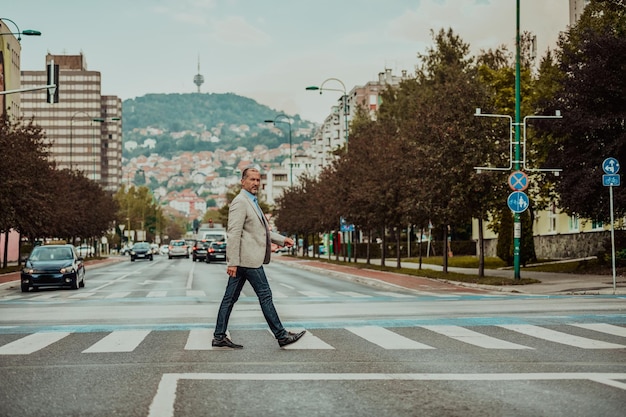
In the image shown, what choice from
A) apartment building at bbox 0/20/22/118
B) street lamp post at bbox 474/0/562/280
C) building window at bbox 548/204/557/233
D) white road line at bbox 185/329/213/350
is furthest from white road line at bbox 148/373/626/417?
apartment building at bbox 0/20/22/118

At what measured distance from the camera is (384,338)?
41.8 feet

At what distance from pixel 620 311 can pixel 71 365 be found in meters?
10.8

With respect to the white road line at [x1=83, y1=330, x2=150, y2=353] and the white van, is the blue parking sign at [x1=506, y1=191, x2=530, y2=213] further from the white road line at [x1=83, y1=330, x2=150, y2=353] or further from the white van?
the white van

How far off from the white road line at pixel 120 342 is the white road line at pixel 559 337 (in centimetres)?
517

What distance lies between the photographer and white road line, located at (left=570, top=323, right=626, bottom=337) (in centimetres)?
1346

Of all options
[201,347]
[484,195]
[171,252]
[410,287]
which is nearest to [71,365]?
[201,347]

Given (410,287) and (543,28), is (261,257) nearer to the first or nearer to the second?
(410,287)

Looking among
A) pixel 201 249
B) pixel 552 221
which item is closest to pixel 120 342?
pixel 552 221

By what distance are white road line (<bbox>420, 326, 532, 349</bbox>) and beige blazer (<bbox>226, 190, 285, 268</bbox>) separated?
9.21 ft

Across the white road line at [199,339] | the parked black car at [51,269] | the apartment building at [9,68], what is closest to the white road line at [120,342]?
the white road line at [199,339]

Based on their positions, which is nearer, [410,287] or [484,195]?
[410,287]

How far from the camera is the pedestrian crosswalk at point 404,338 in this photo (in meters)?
11.6

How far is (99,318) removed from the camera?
682 inches

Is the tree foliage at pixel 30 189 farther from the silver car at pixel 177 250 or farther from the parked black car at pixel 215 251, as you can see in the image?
the silver car at pixel 177 250
